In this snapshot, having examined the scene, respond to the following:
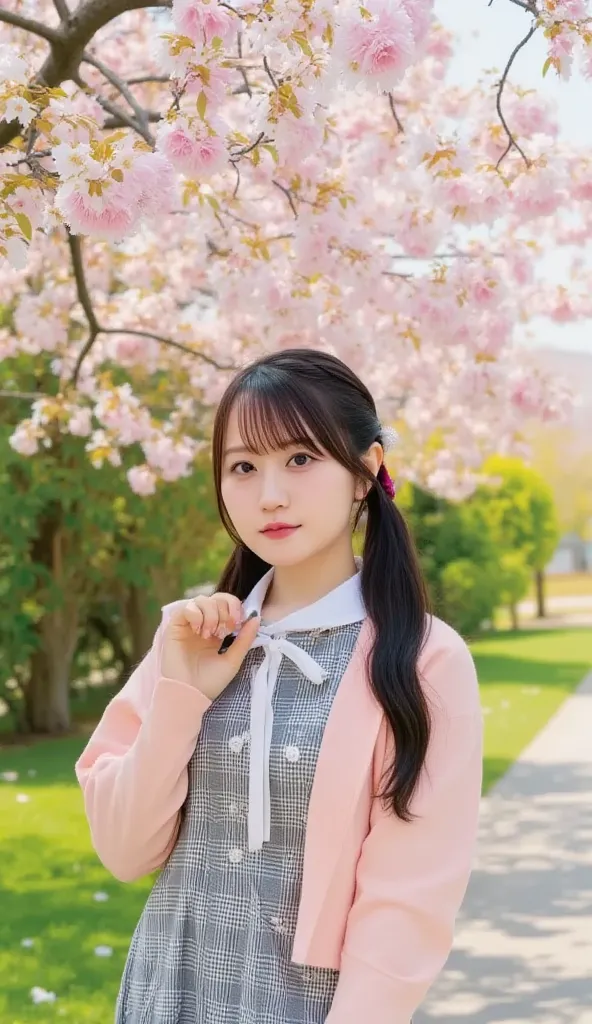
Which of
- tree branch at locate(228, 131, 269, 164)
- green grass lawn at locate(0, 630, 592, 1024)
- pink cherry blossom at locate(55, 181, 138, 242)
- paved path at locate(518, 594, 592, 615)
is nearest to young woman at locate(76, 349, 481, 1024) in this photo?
pink cherry blossom at locate(55, 181, 138, 242)

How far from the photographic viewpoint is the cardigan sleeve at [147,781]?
5.73 ft

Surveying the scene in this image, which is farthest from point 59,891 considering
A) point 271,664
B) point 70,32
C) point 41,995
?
point 271,664

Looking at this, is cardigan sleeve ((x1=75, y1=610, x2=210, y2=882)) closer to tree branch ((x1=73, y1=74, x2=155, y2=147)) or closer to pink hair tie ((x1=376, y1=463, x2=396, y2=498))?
pink hair tie ((x1=376, y1=463, x2=396, y2=498))

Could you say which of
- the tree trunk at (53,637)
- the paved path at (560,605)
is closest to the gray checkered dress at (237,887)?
the tree trunk at (53,637)

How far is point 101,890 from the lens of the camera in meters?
5.79

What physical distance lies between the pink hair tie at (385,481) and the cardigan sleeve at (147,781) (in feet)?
1.33

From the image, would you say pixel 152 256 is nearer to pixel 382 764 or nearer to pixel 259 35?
pixel 259 35

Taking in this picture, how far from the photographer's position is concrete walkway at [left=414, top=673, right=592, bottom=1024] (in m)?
4.16

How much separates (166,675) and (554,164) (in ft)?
12.6

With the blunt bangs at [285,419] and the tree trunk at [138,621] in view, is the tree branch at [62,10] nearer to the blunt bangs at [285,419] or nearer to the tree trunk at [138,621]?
the blunt bangs at [285,419]

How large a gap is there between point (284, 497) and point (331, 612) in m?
0.18

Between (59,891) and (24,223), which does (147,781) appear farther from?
(59,891)

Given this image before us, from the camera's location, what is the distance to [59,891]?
19.0 ft

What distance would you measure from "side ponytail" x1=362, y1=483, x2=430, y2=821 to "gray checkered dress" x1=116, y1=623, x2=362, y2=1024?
0.07m
